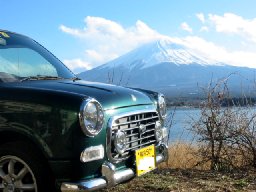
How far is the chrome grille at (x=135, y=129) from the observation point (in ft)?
13.4

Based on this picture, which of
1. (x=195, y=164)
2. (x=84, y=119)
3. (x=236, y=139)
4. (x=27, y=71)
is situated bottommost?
(x=195, y=164)

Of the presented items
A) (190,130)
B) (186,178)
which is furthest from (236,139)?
(186,178)

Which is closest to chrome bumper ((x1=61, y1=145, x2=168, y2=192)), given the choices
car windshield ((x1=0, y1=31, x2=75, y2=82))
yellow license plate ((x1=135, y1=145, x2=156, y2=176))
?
yellow license plate ((x1=135, y1=145, x2=156, y2=176))

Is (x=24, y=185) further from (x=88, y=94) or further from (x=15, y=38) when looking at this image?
(x=15, y=38)

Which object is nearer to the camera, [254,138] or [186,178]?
[186,178]

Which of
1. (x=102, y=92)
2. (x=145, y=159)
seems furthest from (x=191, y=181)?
(x=102, y=92)

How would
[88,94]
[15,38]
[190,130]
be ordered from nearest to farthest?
[88,94]
[15,38]
[190,130]

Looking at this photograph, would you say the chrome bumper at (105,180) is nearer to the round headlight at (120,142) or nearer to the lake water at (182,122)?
the round headlight at (120,142)

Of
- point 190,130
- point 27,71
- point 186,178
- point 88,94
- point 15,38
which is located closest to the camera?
point 88,94

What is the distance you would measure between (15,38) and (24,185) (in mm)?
2090

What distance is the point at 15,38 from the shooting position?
17.8 ft

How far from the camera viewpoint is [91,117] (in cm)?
384

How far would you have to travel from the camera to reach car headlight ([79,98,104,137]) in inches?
147

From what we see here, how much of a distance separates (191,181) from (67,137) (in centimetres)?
264
